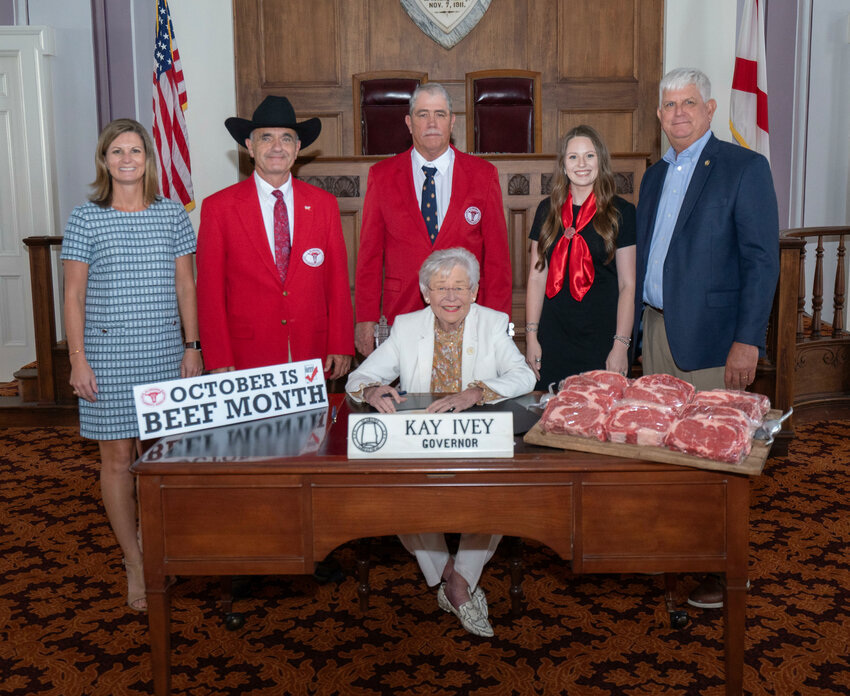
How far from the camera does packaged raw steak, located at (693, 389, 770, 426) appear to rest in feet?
6.85

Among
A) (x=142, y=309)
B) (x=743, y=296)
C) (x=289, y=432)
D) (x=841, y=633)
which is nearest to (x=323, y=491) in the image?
(x=289, y=432)

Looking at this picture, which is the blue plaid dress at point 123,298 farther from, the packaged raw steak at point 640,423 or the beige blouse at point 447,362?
the packaged raw steak at point 640,423

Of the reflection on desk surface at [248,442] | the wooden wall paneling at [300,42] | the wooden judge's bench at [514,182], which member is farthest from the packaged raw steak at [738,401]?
the wooden wall paneling at [300,42]

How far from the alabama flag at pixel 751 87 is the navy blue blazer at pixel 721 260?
330 centimetres

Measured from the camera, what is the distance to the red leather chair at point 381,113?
19.8 feet

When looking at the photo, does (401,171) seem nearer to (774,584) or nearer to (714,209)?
(714,209)

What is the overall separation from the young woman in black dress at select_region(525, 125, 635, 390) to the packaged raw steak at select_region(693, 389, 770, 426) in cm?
75

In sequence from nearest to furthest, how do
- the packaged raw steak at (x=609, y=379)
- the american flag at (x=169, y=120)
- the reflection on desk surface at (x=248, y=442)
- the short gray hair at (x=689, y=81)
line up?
1. the reflection on desk surface at (x=248, y=442)
2. the packaged raw steak at (x=609, y=379)
3. the short gray hair at (x=689, y=81)
4. the american flag at (x=169, y=120)

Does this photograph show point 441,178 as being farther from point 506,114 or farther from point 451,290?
point 506,114

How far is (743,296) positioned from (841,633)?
1088mm

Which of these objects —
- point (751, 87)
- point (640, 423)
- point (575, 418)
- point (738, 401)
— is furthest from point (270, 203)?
point (751, 87)

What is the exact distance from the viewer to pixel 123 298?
8.93ft

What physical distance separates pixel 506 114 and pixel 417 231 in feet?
10.2

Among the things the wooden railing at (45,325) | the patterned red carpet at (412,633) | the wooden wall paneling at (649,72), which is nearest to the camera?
the patterned red carpet at (412,633)
